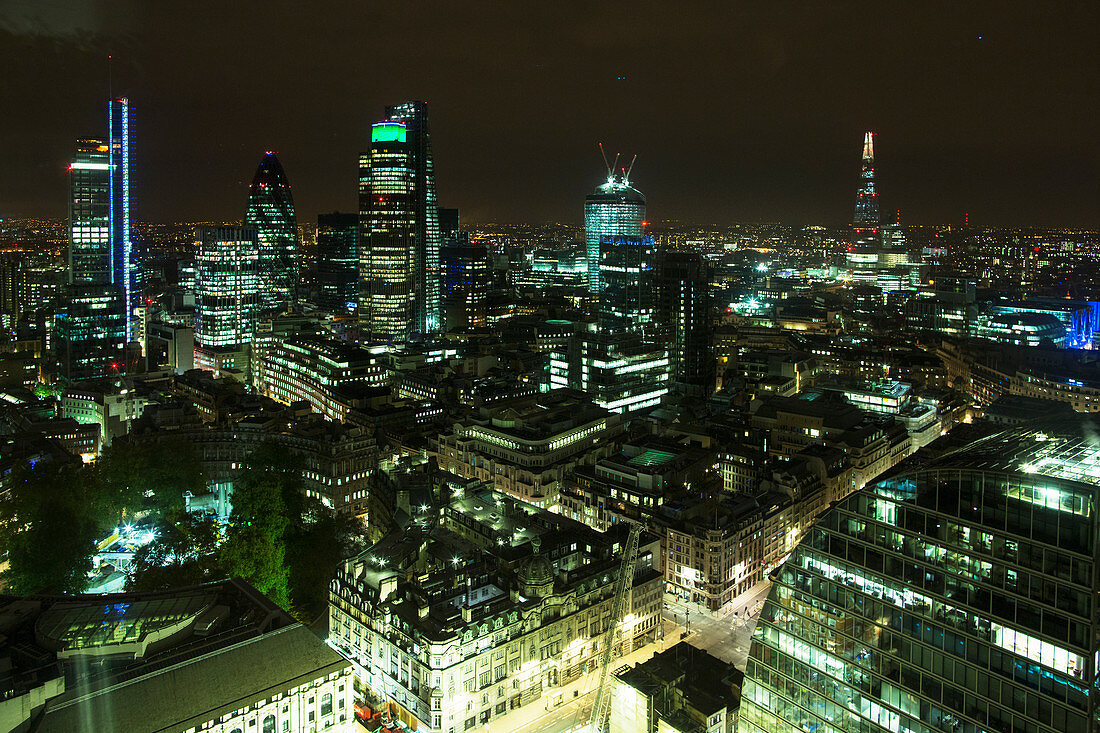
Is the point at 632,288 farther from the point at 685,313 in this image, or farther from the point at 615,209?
the point at 615,209

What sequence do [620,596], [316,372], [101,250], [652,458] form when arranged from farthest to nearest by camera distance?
[101,250]
[316,372]
[652,458]
[620,596]

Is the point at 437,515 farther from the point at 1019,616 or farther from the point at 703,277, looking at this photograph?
the point at 703,277

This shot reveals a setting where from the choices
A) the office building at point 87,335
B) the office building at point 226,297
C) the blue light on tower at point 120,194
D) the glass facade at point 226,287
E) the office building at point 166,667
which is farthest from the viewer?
the glass facade at point 226,287

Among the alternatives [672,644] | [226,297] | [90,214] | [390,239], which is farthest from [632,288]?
[90,214]

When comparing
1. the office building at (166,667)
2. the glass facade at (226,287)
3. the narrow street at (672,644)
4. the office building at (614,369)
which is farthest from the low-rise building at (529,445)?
the glass facade at (226,287)

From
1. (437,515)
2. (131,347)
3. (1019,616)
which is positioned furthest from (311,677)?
(131,347)

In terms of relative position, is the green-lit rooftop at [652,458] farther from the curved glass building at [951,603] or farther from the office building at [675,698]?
the curved glass building at [951,603]
